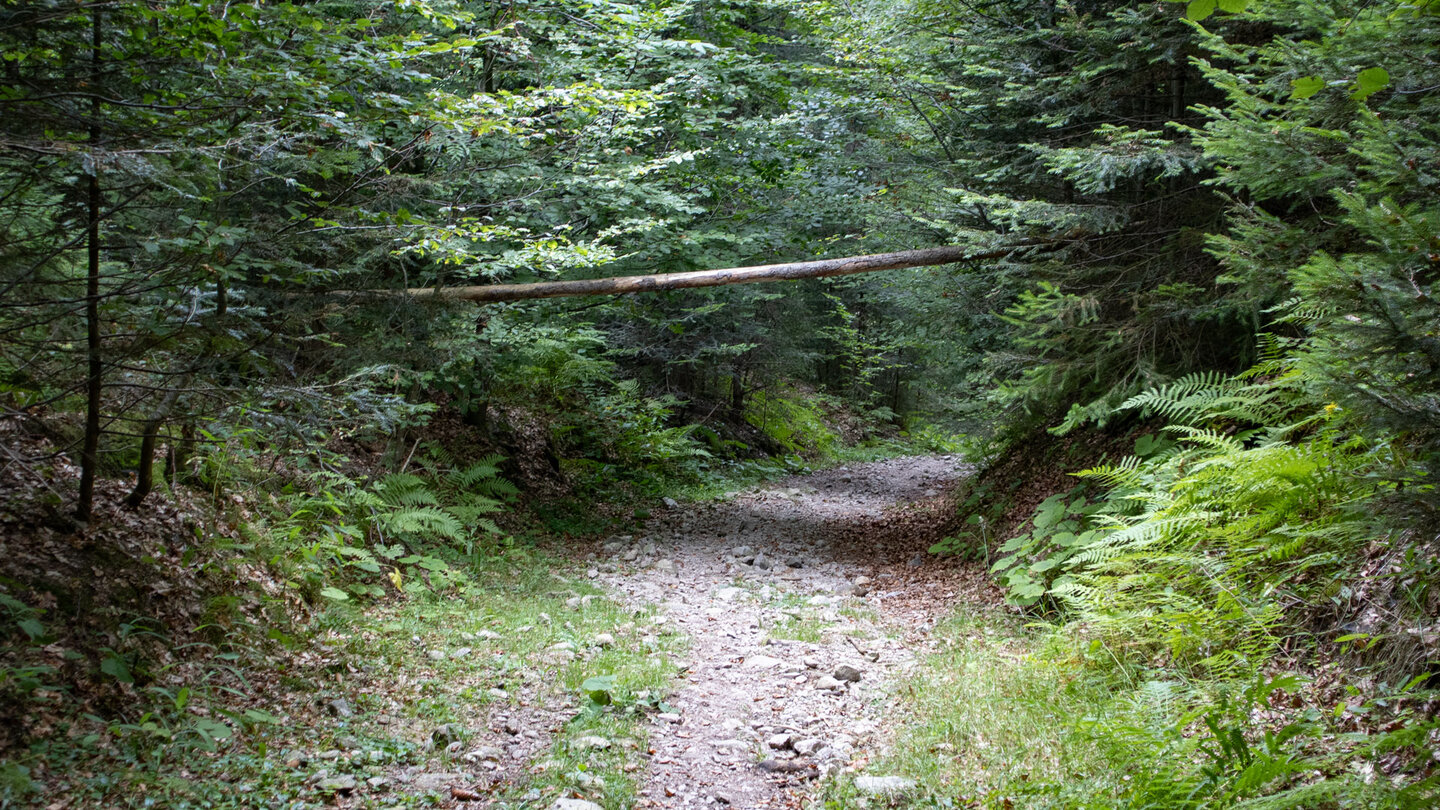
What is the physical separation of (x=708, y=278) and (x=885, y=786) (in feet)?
22.0

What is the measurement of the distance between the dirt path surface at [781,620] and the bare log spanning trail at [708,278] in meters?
3.36

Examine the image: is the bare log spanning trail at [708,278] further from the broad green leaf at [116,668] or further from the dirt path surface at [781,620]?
the broad green leaf at [116,668]

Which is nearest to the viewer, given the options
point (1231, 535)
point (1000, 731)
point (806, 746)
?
point (1000, 731)

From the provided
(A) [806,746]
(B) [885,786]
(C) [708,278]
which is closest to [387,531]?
(C) [708,278]

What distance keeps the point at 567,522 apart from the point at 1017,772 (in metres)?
7.74

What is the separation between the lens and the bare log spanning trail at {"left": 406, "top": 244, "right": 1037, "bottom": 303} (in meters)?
8.55

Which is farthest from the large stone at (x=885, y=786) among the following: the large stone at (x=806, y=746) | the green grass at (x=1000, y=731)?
A: the large stone at (x=806, y=746)

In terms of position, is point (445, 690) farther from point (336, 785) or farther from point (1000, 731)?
point (1000, 731)

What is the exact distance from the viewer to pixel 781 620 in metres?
7.28

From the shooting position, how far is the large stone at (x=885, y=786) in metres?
3.97

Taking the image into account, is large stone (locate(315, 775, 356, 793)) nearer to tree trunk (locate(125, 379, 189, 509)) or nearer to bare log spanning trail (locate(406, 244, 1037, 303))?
tree trunk (locate(125, 379, 189, 509))

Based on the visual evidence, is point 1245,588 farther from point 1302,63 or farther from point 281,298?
point 281,298

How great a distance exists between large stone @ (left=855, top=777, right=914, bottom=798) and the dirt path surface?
252 mm

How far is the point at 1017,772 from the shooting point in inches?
156
